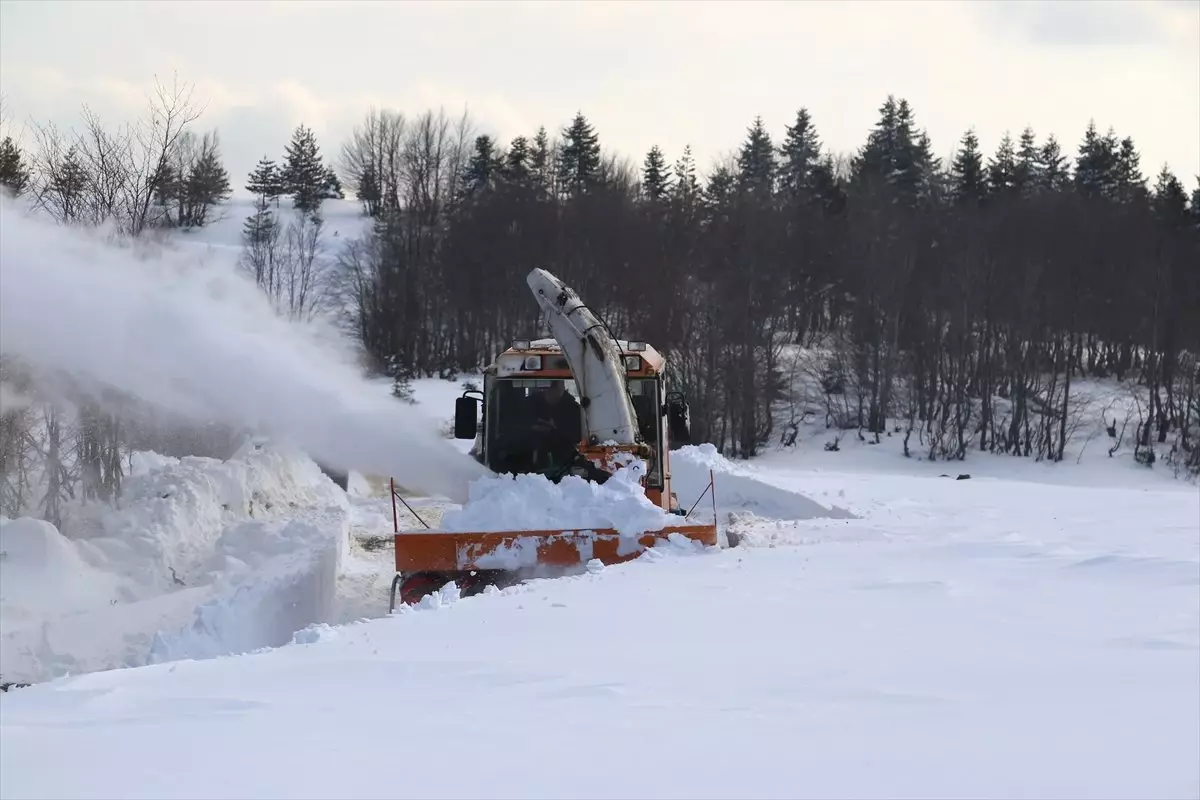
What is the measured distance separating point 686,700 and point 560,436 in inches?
249

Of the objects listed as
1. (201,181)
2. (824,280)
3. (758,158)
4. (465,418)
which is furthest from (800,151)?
(465,418)

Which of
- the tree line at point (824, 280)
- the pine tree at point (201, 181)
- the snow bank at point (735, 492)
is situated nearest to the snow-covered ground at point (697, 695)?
the snow bank at point (735, 492)

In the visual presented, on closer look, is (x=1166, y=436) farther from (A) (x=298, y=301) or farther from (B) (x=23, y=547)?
(B) (x=23, y=547)

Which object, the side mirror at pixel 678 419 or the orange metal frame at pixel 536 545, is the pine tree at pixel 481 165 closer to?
the side mirror at pixel 678 419

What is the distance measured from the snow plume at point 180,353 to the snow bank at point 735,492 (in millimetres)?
5721

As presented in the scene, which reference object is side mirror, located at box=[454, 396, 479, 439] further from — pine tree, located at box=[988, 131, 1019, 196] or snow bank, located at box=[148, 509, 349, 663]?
pine tree, located at box=[988, 131, 1019, 196]

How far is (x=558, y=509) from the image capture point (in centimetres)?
933

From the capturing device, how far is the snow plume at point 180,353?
428 inches

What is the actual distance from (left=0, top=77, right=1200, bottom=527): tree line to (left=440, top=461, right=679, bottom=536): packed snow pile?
18926mm

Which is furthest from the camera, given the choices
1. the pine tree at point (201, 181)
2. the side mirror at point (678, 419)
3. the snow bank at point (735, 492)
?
the pine tree at point (201, 181)

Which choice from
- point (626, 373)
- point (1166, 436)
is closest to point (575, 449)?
point (626, 373)

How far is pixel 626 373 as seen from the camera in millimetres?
10867

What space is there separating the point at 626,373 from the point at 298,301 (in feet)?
125

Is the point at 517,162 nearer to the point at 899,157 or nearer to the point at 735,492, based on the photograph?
the point at 899,157
